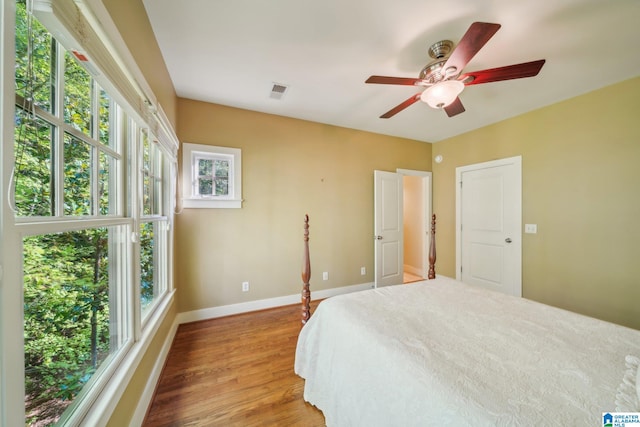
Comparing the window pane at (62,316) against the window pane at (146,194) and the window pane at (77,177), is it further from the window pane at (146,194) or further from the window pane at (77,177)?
the window pane at (146,194)

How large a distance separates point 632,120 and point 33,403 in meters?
4.38

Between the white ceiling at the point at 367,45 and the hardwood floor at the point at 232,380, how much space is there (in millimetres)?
Answer: 2568

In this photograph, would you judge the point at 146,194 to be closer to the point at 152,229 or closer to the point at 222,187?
the point at 152,229

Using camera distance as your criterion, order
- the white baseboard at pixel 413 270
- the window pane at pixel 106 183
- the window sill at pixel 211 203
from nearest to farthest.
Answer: the window pane at pixel 106 183 → the window sill at pixel 211 203 → the white baseboard at pixel 413 270

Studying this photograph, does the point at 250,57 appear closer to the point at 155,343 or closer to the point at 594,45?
the point at 155,343

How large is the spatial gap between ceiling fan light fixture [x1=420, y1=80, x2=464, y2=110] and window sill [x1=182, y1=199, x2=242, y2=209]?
2.23 meters

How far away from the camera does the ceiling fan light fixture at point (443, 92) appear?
5.14 ft

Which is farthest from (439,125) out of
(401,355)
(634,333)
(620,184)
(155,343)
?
(155,343)

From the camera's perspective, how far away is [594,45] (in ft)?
5.62

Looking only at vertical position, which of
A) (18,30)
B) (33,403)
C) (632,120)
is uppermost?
(632,120)

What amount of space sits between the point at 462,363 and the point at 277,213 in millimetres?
2449

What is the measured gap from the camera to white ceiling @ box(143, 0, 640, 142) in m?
1.42

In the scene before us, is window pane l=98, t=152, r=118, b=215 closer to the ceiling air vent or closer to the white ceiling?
the white ceiling

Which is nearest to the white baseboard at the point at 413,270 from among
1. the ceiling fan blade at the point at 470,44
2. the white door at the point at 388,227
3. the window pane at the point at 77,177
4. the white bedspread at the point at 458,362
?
the white door at the point at 388,227
